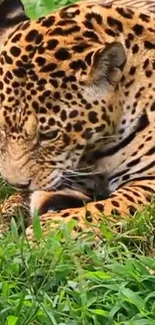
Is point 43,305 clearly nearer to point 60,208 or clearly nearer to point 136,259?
point 136,259

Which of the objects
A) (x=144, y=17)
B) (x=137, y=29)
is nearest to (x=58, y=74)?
(x=137, y=29)

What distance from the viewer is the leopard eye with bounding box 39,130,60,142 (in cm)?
732

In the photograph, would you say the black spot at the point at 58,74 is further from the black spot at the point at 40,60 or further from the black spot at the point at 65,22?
the black spot at the point at 65,22

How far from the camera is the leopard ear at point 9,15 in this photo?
762 cm

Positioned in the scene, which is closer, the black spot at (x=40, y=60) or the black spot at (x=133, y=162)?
the black spot at (x=40, y=60)

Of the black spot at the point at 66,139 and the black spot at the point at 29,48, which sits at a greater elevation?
the black spot at the point at 29,48

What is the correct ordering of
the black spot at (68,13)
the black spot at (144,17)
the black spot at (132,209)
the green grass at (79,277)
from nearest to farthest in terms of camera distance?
1. the green grass at (79,277)
2. the black spot at (132,209)
3. the black spot at (68,13)
4. the black spot at (144,17)

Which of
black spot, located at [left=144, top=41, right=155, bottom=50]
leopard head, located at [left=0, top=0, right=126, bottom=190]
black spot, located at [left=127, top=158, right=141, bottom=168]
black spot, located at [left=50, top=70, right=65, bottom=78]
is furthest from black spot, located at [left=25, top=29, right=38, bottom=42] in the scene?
black spot, located at [left=127, top=158, right=141, bottom=168]

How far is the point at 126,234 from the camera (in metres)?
6.75

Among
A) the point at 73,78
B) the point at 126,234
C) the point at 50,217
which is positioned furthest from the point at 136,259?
the point at 73,78

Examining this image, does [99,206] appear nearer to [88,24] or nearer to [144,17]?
[88,24]

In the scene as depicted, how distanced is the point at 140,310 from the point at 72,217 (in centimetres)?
117

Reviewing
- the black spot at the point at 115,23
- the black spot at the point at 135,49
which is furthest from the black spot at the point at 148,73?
the black spot at the point at 115,23

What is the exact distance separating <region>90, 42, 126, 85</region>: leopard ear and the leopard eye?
330 mm
